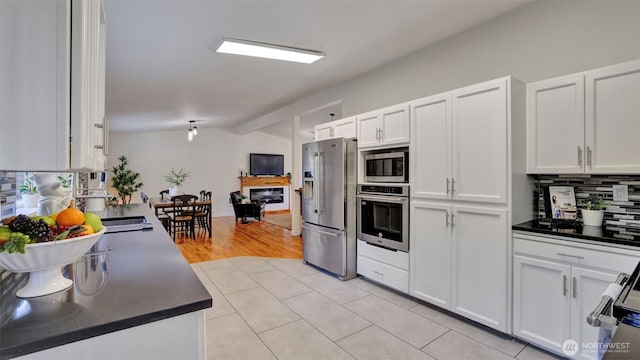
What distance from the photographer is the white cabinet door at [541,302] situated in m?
2.00

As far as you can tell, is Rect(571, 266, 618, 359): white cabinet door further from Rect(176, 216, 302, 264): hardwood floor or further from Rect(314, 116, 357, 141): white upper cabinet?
Rect(176, 216, 302, 264): hardwood floor

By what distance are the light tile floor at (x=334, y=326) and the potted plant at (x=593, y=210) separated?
3.24 ft

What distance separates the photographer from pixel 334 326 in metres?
2.55

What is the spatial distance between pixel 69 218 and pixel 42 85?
48 cm

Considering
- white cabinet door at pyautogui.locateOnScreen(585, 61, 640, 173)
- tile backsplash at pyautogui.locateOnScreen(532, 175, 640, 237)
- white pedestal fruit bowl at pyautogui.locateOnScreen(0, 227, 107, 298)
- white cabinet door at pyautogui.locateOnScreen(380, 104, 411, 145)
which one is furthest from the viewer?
white cabinet door at pyautogui.locateOnScreen(380, 104, 411, 145)

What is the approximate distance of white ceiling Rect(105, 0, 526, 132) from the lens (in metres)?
2.34

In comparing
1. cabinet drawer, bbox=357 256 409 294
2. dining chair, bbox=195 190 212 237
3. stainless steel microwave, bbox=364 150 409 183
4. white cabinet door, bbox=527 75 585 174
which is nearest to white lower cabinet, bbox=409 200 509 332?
cabinet drawer, bbox=357 256 409 294

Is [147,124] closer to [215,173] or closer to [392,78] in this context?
[215,173]

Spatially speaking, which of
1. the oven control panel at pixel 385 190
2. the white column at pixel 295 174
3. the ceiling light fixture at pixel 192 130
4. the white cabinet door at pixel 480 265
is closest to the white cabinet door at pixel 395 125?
the oven control panel at pixel 385 190

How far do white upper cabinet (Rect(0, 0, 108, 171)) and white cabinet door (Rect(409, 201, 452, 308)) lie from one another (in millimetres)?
2544

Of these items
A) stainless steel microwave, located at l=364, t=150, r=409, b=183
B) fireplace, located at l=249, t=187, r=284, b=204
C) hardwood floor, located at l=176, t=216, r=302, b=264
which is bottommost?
hardwood floor, located at l=176, t=216, r=302, b=264

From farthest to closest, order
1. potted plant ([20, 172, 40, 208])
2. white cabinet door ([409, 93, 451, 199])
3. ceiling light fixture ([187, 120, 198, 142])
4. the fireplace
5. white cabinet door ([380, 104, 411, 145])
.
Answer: the fireplace, ceiling light fixture ([187, 120, 198, 142]), white cabinet door ([380, 104, 411, 145]), white cabinet door ([409, 93, 451, 199]), potted plant ([20, 172, 40, 208])

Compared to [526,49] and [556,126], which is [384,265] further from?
[526,49]

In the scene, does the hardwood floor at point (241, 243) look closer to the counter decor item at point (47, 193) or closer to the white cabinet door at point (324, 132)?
the white cabinet door at point (324, 132)
